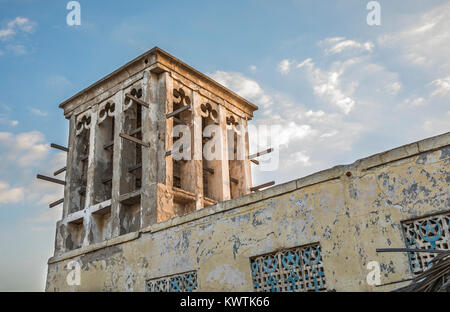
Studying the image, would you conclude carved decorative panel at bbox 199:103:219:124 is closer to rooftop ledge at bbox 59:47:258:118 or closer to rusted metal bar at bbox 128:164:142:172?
rooftop ledge at bbox 59:47:258:118

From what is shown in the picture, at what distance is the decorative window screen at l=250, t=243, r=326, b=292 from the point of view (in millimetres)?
5230

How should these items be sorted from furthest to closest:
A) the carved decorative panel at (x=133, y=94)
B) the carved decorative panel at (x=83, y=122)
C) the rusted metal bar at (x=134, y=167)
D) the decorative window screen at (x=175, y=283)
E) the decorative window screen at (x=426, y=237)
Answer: the carved decorative panel at (x=83, y=122), the carved decorative panel at (x=133, y=94), the rusted metal bar at (x=134, y=167), the decorative window screen at (x=175, y=283), the decorative window screen at (x=426, y=237)

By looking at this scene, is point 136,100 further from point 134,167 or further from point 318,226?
point 318,226

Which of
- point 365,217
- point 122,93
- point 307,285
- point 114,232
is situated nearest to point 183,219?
point 307,285

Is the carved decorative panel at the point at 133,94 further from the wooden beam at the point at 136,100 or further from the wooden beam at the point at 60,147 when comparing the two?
the wooden beam at the point at 60,147

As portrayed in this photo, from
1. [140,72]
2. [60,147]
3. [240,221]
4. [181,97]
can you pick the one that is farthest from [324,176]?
[60,147]

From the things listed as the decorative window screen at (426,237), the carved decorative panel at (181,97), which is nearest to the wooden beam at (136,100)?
the carved decorative panel at (181,97)

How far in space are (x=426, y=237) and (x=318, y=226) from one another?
116cm

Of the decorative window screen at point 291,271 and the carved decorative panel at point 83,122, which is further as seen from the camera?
the carved decorative panel at point 83,122

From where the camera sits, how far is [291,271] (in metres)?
5.41

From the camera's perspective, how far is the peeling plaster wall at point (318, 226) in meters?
4.73

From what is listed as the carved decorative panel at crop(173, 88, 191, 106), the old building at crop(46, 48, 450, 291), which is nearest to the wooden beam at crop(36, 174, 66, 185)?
the old building at crop(46, 48, 450, 291)

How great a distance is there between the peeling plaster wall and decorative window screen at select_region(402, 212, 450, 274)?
73 millimetres

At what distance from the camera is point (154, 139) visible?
480 inches
